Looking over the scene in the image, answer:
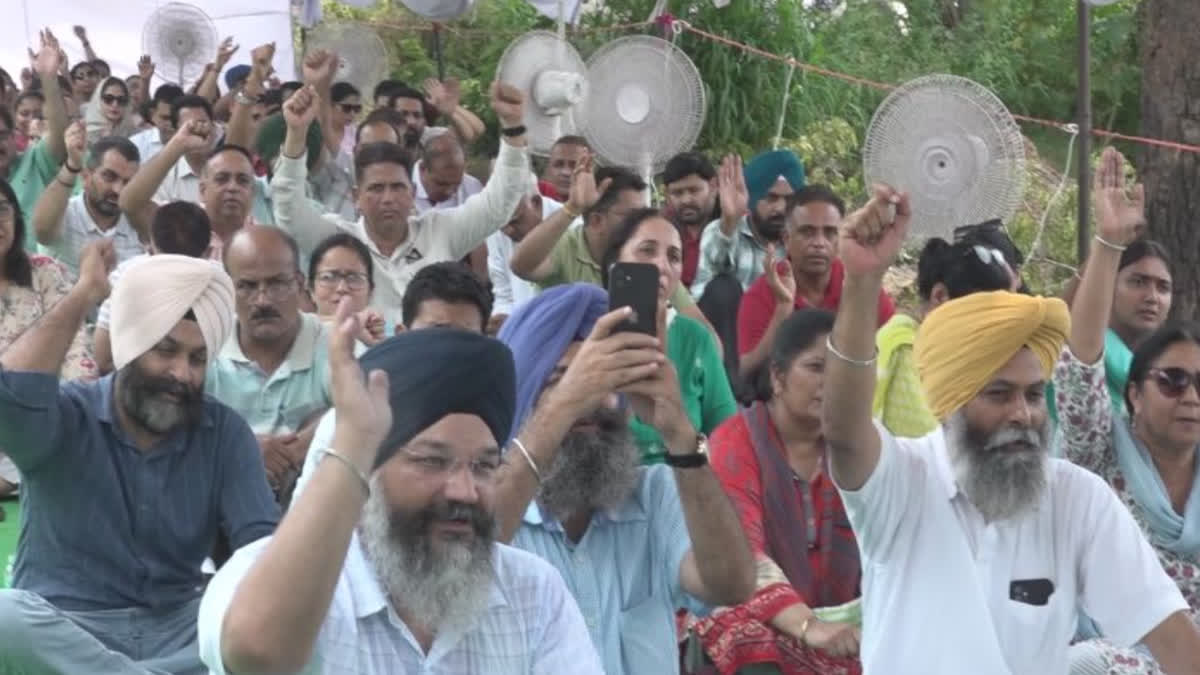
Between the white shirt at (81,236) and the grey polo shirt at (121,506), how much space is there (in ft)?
13.5

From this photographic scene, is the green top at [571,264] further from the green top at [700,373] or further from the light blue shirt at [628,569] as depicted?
the light blue shirt at [628,569]

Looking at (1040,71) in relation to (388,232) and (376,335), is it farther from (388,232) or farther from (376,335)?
(376,335)

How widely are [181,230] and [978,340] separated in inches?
169

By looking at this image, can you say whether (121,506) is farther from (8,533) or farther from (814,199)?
(814,199)

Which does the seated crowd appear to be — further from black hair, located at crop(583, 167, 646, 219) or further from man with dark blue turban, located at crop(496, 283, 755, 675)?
black hair, located at crop(583, 167, 646, 219)

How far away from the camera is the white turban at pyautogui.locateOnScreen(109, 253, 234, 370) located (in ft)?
16.0

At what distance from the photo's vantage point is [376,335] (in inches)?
241

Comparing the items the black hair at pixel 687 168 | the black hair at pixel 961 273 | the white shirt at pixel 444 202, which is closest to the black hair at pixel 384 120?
the white shirt at pixel 444 202

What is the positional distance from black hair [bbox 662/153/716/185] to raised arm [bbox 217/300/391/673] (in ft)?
19.9

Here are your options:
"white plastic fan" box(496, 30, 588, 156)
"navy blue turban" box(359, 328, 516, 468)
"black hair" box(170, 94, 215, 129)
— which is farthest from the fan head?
"navy blue turban" box(359, 328, 516, 468)

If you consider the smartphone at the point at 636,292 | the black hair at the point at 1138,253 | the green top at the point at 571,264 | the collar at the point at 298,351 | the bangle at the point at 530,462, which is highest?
the smartphone at the point at 636,292

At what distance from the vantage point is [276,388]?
6.11m

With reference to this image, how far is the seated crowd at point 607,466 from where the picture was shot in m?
3.04

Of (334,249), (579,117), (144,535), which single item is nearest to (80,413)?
(144,535)
